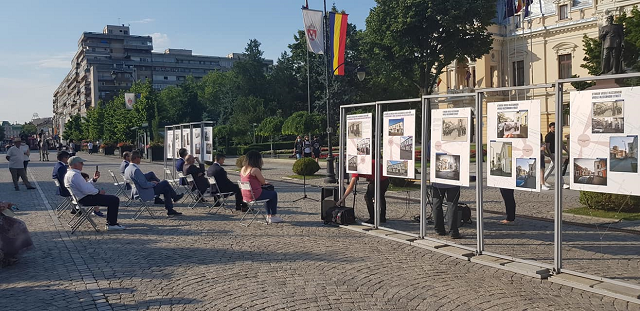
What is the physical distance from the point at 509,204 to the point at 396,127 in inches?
108

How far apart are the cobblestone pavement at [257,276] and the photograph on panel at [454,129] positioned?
5.56 ft

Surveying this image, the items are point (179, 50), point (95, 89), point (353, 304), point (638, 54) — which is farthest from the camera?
point (179, 50)

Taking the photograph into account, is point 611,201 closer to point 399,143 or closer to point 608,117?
point 399,143

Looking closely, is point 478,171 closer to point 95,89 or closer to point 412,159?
point 412,159

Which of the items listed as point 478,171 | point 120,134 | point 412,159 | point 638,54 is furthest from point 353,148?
point 120,134

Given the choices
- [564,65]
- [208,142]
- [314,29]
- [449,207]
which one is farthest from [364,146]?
[564,65]

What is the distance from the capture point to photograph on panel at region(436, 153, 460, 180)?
777 centimetres

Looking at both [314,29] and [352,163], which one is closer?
[352,163]

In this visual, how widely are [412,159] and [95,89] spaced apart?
125 m

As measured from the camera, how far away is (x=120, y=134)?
178ft

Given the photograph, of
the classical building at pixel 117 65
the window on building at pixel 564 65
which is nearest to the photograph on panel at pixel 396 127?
the window on building at pixel 564 65

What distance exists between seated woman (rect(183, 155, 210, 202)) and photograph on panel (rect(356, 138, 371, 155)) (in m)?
4.96

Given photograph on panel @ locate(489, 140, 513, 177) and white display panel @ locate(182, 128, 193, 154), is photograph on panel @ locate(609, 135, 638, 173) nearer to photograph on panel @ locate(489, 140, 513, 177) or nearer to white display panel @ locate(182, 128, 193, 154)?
photograph on panel @ locate(489, 140, 513, 177)

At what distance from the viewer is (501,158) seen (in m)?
7.07
